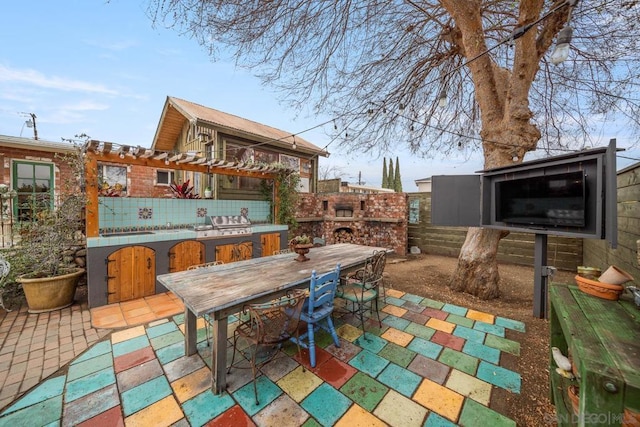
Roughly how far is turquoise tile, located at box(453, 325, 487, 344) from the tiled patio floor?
13 mm

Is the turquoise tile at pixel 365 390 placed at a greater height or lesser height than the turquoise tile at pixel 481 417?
greater

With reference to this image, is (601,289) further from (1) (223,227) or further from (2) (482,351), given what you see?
(1) (223,227)

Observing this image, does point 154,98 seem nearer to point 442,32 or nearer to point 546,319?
point 442,32

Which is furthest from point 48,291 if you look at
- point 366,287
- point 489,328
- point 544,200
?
point 544,200

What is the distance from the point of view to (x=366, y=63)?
16.5 feet

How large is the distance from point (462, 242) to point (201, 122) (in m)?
8.01

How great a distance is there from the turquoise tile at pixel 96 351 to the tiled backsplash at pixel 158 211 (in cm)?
249

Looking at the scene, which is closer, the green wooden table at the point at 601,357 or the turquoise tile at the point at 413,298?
the green wooden table at the point at 601,357

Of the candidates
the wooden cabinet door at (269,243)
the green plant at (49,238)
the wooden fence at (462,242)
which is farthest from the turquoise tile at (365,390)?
the wooden fence at (462,242)

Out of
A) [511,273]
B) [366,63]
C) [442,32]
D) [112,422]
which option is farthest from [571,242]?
[112,422]

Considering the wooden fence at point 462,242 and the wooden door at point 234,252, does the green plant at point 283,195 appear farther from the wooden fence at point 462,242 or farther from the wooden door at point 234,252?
the wooden fence at point 462,242

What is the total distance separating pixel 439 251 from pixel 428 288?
341 cm

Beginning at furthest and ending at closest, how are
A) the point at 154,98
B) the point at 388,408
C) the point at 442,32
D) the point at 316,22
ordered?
the point at 154,98
the point at 442,32
the point at 316,22
the point at 388,408

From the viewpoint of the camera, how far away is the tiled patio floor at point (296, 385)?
1.69 metres
